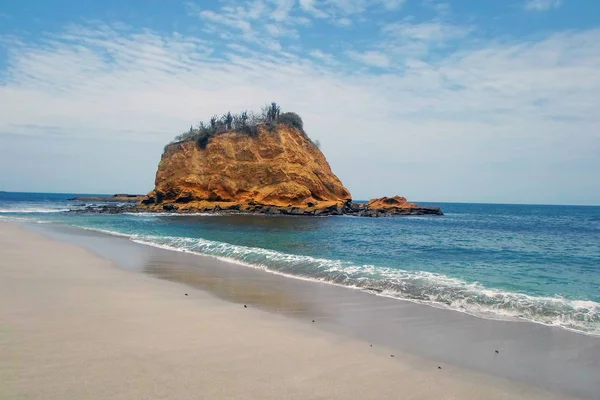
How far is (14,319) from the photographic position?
6.41 metres

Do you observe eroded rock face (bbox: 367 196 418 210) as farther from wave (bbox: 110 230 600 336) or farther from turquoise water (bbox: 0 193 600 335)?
wave (bbox: 110 230 600 336)

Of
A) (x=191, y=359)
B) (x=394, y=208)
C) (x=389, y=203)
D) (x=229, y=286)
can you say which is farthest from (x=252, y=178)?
(x=191, y=359)

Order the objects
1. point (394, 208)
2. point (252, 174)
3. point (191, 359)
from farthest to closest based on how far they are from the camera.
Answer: point (394, 208), point (252, 174), point (191, 359)

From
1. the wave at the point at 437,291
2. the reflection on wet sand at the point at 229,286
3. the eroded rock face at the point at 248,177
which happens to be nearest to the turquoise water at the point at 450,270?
the wave at the point at 437,291

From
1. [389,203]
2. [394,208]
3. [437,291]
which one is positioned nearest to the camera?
[437,291]

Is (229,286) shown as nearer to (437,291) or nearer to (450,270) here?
(437,291)

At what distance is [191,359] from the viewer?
17.2 ft

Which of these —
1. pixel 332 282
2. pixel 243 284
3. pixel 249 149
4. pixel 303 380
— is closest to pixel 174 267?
pixel 243 284

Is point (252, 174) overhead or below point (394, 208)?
overhead

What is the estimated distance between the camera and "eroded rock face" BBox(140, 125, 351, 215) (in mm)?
51000

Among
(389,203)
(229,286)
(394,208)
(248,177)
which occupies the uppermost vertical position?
(248,177)

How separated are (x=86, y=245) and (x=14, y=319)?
1355cm

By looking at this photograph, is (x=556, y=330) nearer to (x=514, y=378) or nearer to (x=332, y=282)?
(x=514, y=378)

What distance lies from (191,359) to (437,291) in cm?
682
